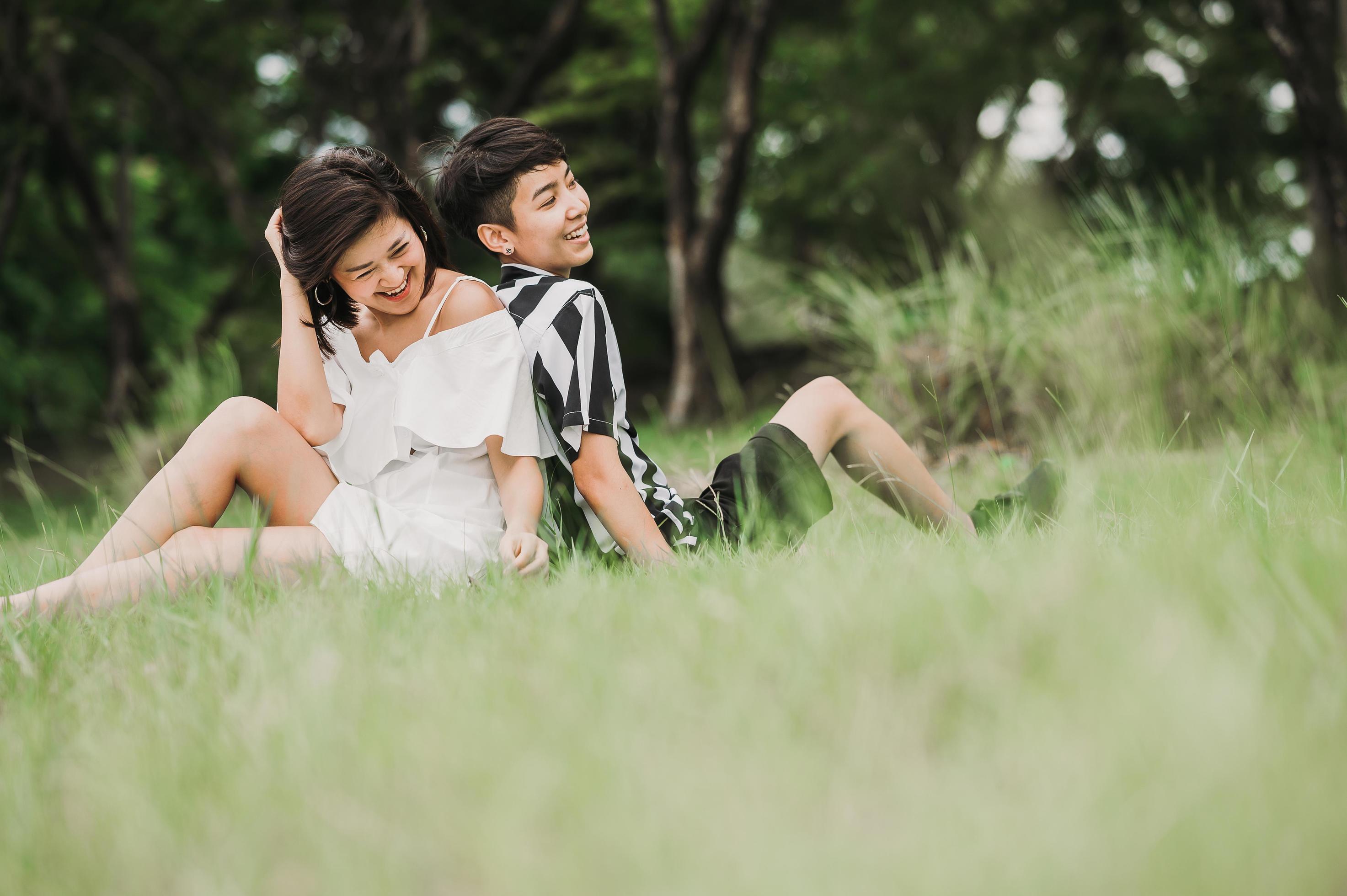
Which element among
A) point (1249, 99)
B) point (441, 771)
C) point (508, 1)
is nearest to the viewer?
point (441, 771)

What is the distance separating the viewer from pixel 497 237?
7.67 feet

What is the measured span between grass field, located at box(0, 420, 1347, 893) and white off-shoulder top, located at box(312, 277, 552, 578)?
0.43 metres

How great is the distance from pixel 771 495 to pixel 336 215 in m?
1.13

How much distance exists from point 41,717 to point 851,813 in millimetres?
1170

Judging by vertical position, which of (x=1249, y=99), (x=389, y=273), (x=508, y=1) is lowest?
(x=1249, y=99)

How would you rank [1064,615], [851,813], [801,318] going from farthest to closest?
[801,318] < [1064,615] < [851,813]

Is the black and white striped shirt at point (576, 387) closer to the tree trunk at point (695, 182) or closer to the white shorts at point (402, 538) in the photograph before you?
the white shorts at point (402, 538)

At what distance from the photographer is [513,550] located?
75.7 inches

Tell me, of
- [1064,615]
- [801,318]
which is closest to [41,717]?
[1064,615]

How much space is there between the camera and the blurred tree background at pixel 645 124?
8039mm

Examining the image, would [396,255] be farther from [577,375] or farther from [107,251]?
[107,251]

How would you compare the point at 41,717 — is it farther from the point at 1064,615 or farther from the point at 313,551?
the point at 1064,615

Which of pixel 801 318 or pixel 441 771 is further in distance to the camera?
pixel 801 318

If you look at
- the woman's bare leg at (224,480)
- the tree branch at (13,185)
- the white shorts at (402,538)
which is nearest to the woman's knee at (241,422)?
the woman's bare leg at (224,480)
